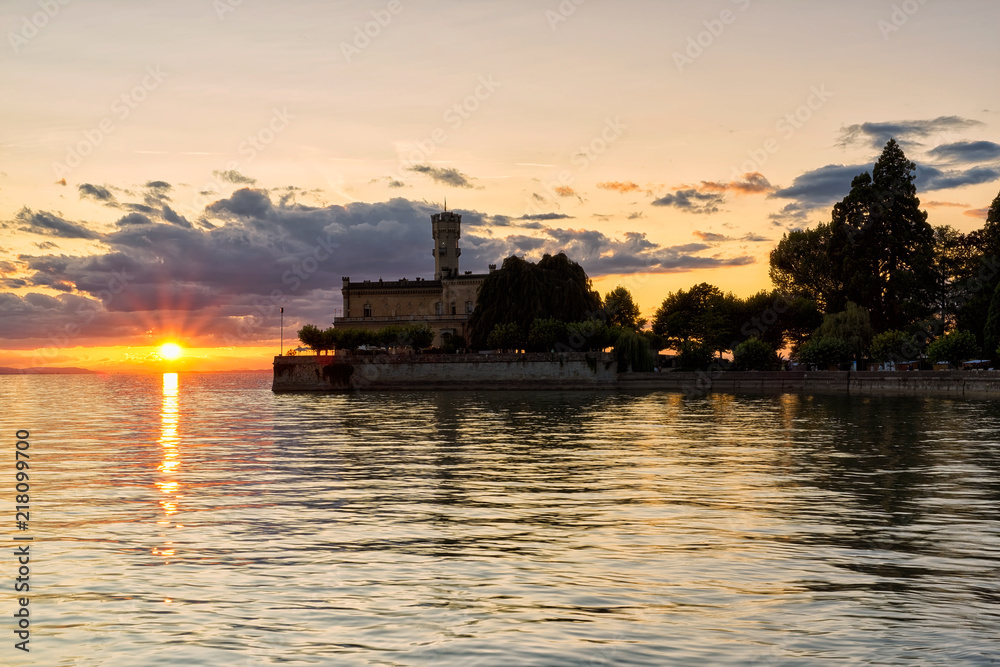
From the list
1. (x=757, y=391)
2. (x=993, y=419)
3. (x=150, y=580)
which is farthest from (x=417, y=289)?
(x=150, y=580)

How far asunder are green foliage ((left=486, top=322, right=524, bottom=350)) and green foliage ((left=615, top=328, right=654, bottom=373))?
29.5ft

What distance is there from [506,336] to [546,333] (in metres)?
4.17

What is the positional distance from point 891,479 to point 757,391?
55.0 metres

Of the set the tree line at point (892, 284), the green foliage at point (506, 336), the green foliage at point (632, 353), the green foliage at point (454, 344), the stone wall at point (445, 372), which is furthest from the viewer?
the green foliage at point (454, 344)

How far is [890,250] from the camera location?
7619 cm

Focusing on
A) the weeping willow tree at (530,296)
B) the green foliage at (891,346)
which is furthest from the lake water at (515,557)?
the weeping willow tree at (530,296)

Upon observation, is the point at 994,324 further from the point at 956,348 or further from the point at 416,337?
the point at 416,337

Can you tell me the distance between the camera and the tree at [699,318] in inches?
3553

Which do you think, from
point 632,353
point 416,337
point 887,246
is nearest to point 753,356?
point 632,353

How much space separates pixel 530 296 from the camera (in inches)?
3263

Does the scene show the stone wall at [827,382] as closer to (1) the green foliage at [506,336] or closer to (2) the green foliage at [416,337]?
(1) the green foliage at [506,336]

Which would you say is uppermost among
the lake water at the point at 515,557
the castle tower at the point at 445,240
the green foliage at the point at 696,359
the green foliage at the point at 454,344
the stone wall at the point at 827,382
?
the castle tower at the point at 445,240

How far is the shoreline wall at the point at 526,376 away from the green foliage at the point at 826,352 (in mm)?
Answer: 2476

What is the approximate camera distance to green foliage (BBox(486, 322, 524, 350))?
81.2 metres
